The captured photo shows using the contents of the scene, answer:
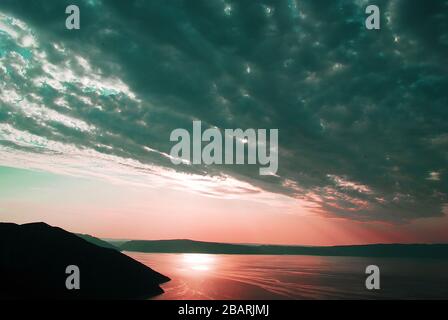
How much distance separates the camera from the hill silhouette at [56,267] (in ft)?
217

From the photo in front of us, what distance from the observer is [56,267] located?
75.2 metres

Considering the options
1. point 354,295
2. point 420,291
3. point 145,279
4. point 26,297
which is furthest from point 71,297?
point 420,291

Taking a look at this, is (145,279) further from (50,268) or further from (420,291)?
(420,291)

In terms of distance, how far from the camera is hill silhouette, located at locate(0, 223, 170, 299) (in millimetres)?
66125

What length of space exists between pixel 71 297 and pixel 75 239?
24728 mm

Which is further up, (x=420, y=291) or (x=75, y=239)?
(x=75, y=239)

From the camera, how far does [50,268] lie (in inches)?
2918

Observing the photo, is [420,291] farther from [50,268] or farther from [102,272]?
[50,268]

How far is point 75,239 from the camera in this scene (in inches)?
3455
